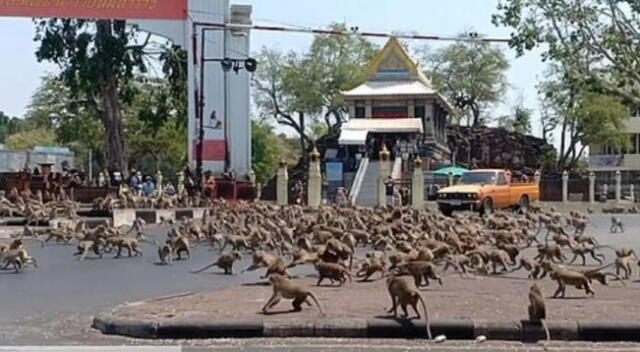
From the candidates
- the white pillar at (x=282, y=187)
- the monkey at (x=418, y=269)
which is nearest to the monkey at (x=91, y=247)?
the monkey at (x=418, y=269)

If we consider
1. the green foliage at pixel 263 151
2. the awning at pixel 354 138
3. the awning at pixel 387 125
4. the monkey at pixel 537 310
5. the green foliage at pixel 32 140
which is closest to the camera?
the monkey at pixel 537 310

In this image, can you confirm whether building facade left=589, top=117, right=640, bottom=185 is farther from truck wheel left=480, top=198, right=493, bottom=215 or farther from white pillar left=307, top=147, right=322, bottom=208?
truck wheel left=480, top=198, right=493, bottom=215

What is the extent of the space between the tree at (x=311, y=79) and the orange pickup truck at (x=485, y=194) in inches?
1377

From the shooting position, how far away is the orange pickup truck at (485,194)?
124 ft

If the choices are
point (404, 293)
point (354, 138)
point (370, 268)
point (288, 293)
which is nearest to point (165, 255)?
point (370, 268)

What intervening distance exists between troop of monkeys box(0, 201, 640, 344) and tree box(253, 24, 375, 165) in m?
50.0

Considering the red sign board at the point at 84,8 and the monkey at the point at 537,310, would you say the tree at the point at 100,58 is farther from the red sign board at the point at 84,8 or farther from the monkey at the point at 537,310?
the monkey at the point at 537,310

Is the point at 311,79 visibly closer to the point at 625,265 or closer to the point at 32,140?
the point at 32,140

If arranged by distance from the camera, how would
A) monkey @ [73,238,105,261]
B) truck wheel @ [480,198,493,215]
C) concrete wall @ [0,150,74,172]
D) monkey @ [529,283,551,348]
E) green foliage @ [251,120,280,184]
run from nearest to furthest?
1. monkey @ [529,283,551,348]
2. monkey @ [73,238,105,261]
3. truck wheel @ [480,198,493,215]
4. concrete wall @ [0,150,74,172]
5. green foliage @ [251,120,280,184]

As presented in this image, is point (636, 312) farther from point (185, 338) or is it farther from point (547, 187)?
point (547, 187)

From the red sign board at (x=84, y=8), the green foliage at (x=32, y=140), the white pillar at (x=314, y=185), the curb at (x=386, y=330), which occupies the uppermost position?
the red sign board at (x=84, y=8)

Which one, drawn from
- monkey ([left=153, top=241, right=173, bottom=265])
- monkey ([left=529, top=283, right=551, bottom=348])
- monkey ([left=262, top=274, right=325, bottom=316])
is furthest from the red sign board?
monkey ([left=529, top=283, right=551, bottom=348])

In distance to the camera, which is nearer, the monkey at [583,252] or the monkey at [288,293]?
the monkey at [288,293]

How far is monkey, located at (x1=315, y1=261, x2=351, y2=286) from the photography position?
1442 cm
